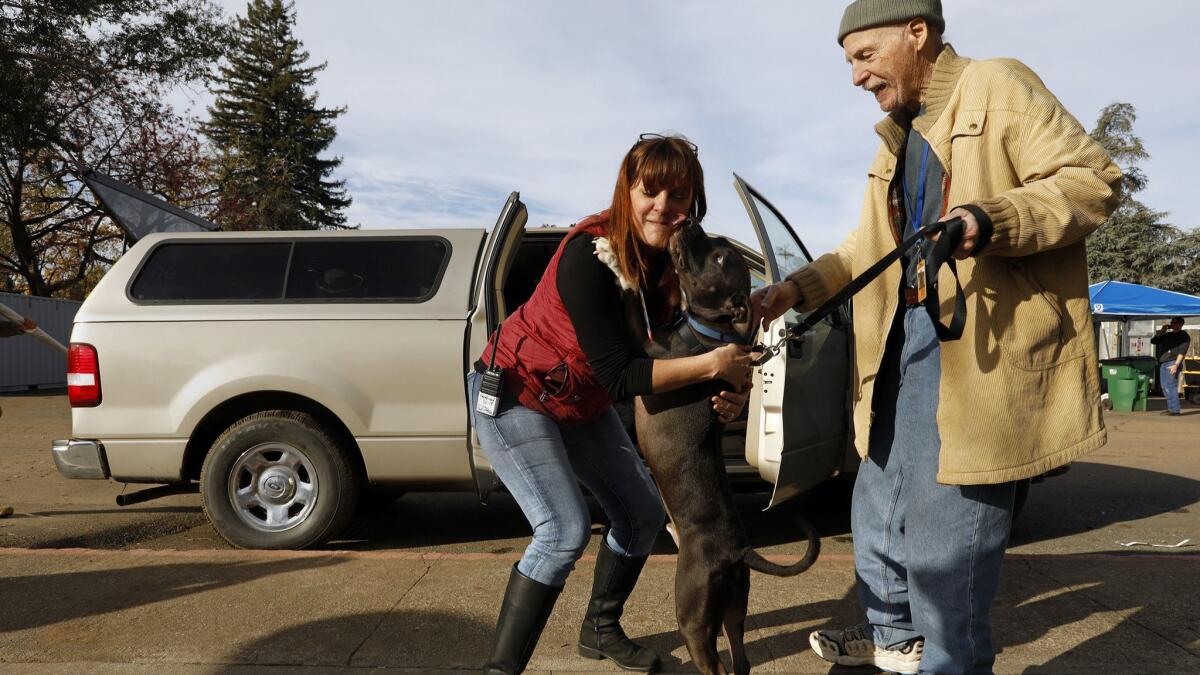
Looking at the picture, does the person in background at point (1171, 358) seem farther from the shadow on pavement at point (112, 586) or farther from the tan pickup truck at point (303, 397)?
the shadow on pavement at point (112, 586)

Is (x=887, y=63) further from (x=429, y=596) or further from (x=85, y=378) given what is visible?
(x=85, y=378)

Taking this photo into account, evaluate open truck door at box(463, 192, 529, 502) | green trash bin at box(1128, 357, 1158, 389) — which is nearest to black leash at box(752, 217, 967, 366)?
open truck door at box(463, 192, 529, 502)

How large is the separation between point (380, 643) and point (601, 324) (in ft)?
5.71

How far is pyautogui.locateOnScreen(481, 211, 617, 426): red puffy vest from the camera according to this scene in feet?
7.58

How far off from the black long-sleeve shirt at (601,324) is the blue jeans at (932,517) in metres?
0.74

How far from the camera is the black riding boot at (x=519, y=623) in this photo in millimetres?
2307

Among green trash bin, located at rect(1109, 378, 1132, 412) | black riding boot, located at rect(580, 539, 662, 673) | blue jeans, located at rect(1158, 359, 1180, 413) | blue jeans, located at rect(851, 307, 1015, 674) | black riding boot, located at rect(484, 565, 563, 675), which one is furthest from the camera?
green trash bin, located at rect(1109, 378, 1132, 412)

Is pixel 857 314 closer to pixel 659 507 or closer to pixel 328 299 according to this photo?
pixel 659 507

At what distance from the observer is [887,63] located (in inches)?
81.4

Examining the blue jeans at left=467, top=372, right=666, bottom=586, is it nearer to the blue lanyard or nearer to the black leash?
the black leash

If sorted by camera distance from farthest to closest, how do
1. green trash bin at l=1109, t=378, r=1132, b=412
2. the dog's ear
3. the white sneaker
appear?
1. green trash bin at l=1109, t=378, r=1132, b=412
2. the white sneaker
3. the dog's ear

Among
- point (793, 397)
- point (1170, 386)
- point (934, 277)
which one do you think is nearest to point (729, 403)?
point (934, 277)

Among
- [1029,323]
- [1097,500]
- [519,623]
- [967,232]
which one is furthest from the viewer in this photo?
[1097,500]

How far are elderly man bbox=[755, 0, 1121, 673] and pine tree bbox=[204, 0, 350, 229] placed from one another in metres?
33.6
